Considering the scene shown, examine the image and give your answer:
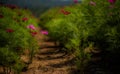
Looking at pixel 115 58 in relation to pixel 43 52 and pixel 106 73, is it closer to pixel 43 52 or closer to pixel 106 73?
pixel 106 73

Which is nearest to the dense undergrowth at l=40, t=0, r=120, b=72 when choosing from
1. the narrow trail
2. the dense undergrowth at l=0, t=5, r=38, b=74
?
the narrow trail

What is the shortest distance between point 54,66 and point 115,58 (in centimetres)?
177

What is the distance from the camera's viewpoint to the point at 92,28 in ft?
27.7

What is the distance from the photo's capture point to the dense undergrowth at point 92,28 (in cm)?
723

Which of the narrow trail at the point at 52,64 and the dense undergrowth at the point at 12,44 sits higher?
the dense undergrowth at the point at 12,44

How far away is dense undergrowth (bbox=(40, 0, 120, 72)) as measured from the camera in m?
7.23

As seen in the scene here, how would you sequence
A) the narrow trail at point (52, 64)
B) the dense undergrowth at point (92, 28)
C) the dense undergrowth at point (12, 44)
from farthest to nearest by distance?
the narrow trail at point (52, 64) → the dense undergrowth at point (92, 28) → the dense undergrowth at point (12, 44)

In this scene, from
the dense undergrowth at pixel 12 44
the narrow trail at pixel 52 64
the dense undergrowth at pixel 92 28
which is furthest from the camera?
the narrow trail at pixel 52 64

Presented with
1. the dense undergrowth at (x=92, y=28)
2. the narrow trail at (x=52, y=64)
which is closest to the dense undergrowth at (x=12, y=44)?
the narrow trail at (x=52, y=64)

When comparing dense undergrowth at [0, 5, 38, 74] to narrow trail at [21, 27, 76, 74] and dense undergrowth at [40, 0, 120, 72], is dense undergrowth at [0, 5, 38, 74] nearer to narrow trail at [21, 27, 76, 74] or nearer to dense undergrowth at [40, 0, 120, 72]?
narrow trail at [21, 27, 76, 74]

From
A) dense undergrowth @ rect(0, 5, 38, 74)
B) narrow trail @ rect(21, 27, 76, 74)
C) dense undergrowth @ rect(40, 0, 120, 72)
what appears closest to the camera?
dense undergrowth @ rect(0, 5, 38, 74)

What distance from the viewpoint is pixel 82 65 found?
7.20 meters

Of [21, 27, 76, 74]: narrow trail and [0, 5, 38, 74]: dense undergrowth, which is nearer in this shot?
[0, 5, 38, 74]: dense undergrowth

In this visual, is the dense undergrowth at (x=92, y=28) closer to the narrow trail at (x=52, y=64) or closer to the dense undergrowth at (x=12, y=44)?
the narrow trail at (x=52, y=64)
